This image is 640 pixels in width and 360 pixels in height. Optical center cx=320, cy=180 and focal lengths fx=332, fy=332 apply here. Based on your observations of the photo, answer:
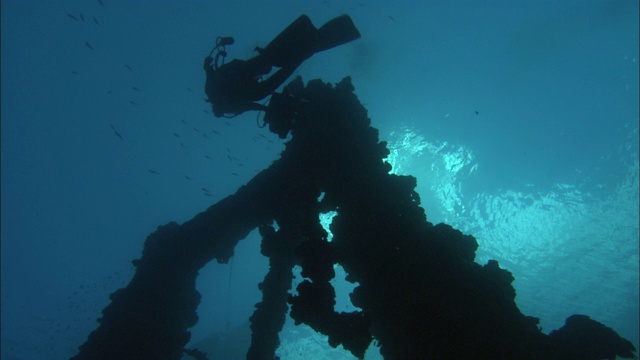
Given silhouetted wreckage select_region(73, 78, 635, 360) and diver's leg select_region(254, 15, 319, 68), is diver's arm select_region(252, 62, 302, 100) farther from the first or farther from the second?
silhouetted wreckage select_region(73, 78, 635, 360)

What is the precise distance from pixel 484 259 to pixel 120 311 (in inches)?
1686

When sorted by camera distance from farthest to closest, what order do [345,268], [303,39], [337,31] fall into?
[337,31] < [303,39] < [345,268]

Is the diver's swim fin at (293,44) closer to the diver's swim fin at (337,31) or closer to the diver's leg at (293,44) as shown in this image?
Result: the diver's leg at (293,44)

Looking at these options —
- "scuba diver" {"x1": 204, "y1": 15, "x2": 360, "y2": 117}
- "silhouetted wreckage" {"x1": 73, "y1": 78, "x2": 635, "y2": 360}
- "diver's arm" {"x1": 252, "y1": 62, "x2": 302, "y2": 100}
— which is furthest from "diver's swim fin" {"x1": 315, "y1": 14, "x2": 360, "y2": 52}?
"silhouetted wreckage" {"x1": 73, "y1": 78, "x2": 635, "y2": 360}

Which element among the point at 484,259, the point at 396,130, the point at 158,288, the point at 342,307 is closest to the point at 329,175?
the point at 158,288

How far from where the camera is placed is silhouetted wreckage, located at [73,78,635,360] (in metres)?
5.27

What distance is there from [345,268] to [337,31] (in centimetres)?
528

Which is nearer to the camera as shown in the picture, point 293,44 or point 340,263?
point 340,263

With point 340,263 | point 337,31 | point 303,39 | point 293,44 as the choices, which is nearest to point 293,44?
point 293,44

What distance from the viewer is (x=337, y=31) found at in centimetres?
749

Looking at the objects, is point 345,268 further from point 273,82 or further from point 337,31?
point 337,31

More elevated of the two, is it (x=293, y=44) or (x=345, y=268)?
(x=293, y=44)

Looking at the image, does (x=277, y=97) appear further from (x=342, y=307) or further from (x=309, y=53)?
(x=342, y=307)

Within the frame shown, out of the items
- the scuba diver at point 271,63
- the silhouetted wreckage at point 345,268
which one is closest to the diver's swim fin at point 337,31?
the scuba diver at point 271,63
